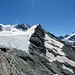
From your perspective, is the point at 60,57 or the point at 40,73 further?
the point at 60,57

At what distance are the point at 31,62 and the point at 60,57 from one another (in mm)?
24209

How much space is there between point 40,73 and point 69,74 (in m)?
16.7

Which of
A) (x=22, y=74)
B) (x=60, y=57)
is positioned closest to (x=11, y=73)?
(x=22, y=74)

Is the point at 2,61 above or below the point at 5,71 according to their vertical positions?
above

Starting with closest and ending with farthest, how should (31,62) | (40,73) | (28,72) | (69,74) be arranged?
1. (28,72)
2. (40,73)
3. (31,62)
4. (69,74)

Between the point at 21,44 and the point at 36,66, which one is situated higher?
the point at 21,44

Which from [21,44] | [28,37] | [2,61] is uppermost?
[28,37]

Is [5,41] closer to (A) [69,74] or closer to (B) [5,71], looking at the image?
(A) [69,74]

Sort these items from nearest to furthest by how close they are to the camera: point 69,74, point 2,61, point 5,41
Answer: point 2,61
point 5,41
point 69,74

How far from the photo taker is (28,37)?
2018 inches

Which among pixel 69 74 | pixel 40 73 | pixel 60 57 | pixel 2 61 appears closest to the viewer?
pixel 2 61

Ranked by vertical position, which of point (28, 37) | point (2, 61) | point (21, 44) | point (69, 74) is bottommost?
point (69, 74)

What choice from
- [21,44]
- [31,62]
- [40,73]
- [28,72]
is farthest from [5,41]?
[28,72]

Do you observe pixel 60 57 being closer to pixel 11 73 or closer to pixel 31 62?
pixel 31 62
